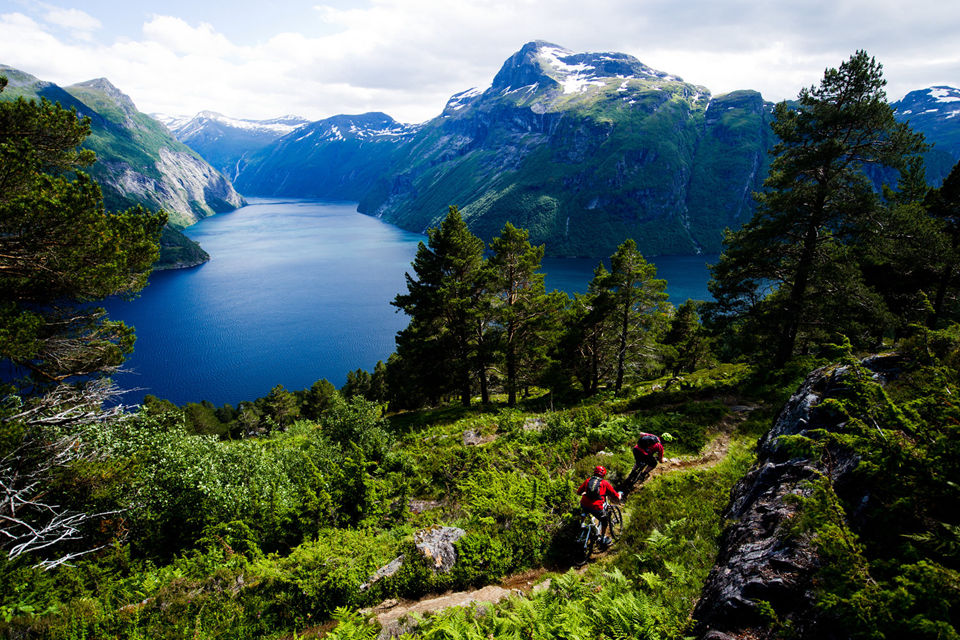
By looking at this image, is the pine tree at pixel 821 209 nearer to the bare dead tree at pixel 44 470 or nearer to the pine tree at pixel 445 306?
the pine tree at pixel 445 306

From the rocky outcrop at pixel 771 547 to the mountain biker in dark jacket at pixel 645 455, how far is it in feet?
8.87

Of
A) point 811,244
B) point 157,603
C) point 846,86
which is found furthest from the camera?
point 811,244

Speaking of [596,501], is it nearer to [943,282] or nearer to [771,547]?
[771,547]

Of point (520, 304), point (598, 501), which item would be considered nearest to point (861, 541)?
point (598, 501)

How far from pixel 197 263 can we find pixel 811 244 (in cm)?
23218

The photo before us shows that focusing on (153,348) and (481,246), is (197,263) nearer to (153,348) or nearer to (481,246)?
(153,348)

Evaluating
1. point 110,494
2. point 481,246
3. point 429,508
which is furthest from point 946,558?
point 481,246

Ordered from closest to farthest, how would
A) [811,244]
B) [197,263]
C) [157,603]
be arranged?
[157,603] < [811,244] < [197,263]

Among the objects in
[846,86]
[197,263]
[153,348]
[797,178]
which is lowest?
[153,348]

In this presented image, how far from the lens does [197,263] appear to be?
19225 cm

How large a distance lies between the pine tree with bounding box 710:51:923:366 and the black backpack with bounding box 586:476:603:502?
48.8 ft

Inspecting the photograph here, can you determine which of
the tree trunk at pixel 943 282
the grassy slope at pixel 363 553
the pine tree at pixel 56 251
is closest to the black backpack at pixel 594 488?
the grassy slope at pixel 363 553

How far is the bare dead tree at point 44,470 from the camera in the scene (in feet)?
31.3

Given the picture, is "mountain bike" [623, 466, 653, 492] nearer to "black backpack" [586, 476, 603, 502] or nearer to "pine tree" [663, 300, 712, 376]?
"black backpack" [586, 476, 603, 502]
